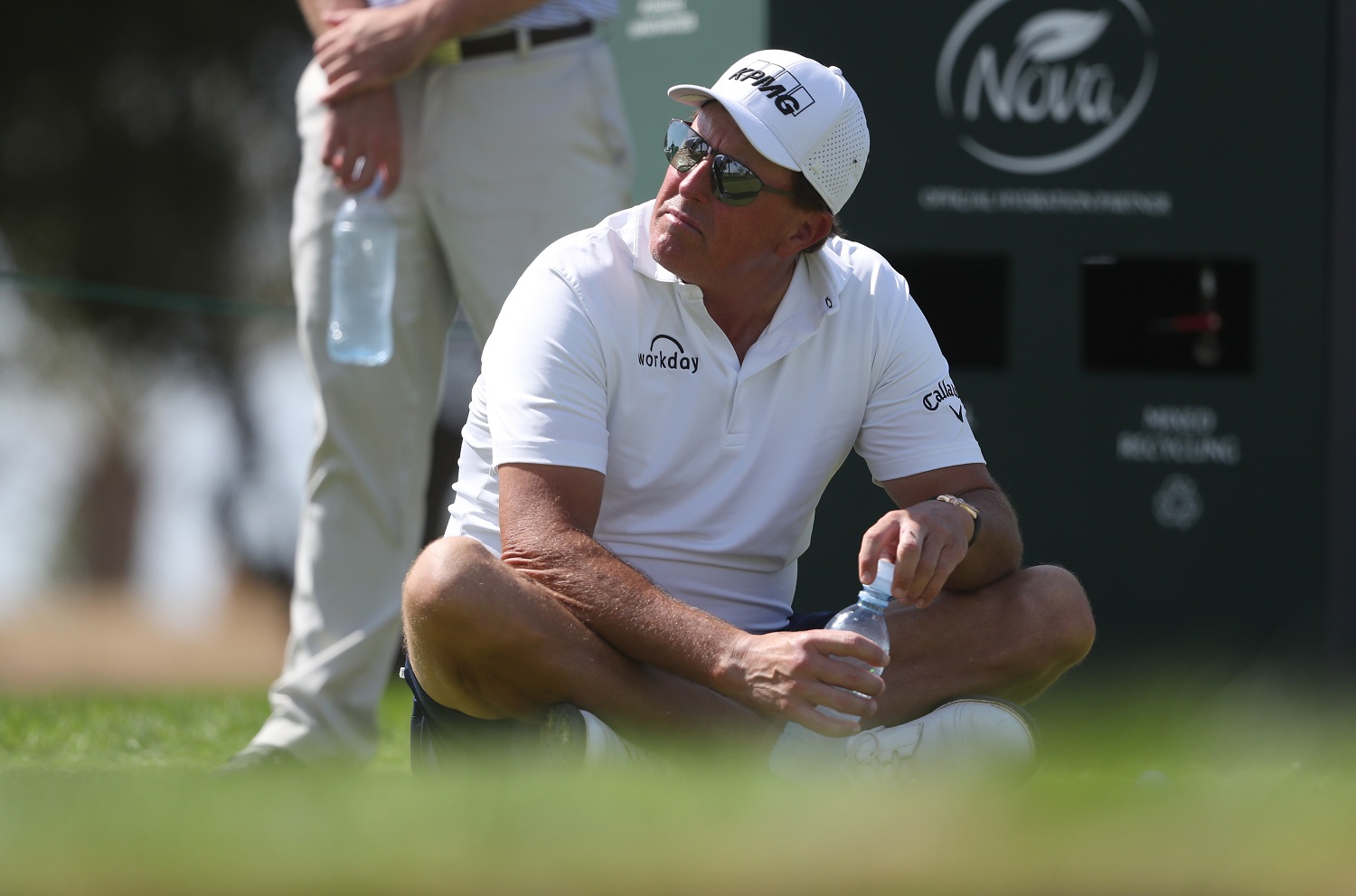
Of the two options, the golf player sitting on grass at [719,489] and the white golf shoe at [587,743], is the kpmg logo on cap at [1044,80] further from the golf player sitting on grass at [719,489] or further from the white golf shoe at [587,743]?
the white golf shoe at [587,743]

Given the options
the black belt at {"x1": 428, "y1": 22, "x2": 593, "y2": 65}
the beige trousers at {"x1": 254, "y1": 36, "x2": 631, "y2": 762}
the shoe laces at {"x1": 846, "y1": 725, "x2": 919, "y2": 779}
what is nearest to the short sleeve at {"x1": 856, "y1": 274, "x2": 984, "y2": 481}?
the shoe laces at {"x1": 846, "y1": 725, "x2": 919, "y2": 779}

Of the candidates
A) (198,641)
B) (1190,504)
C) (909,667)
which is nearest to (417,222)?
(909,667)

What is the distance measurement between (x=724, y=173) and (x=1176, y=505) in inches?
108

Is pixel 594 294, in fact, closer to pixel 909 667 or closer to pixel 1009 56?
pixel 909 667

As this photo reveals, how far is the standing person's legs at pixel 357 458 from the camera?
13.2ft

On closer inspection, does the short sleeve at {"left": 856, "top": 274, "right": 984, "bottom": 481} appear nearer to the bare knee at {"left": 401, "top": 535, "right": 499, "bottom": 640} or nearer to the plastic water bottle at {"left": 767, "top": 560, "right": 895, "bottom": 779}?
the plastic water bottle at {"left": 767, "top": 560, "right": 895, "bottom": 779}

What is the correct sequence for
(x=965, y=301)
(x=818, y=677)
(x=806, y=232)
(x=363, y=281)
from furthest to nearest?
(x=965, y=301), (x=363, y=281), (x=806, y=232), (x=818, y=677)

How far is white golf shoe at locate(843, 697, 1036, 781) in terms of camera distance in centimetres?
295

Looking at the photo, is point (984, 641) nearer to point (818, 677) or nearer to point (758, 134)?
point (818, 677)

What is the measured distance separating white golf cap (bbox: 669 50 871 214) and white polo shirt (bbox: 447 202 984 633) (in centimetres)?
22

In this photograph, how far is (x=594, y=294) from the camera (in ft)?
10.4

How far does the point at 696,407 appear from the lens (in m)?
3.19

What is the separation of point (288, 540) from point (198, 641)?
67 centimetres

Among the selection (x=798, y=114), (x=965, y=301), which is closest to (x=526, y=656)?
(x=798, y=114)
